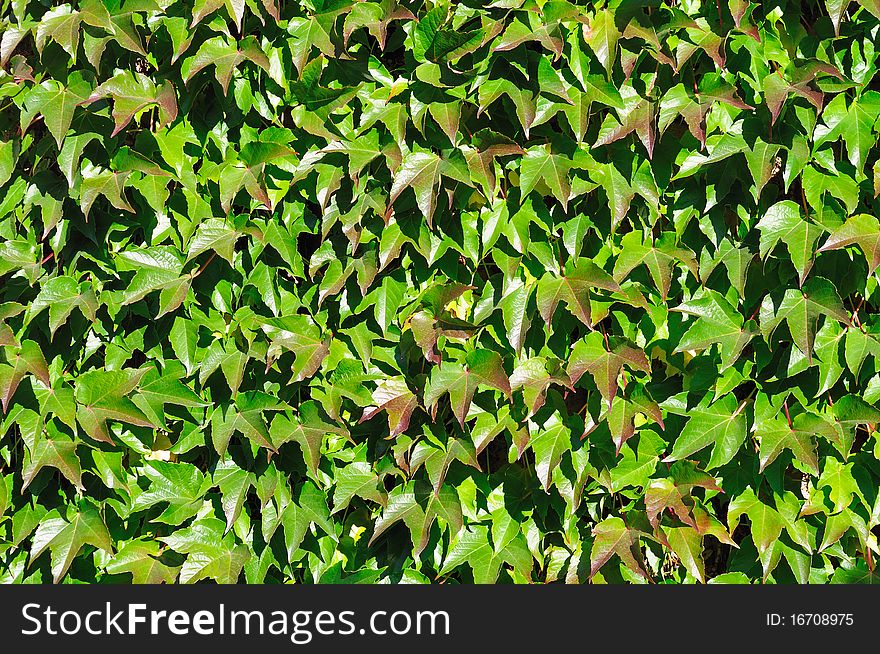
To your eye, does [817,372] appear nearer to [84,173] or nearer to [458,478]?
[458,478]

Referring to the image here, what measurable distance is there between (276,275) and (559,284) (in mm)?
779

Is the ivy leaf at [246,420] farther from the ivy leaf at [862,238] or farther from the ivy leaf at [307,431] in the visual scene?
the ivy leaf at [862,238]

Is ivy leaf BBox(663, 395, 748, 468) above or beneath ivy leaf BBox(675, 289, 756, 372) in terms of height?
beneath

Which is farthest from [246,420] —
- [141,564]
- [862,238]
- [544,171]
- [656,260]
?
[862,238]

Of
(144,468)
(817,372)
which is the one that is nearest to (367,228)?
(144,468)

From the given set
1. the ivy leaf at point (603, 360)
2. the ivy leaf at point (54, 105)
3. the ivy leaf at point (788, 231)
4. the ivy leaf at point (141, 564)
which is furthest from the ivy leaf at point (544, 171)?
the ivy leaf at point (141, 564)

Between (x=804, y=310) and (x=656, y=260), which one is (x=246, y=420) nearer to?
(x=656, y=260)

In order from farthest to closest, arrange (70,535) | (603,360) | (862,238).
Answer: (70,535)
(603,360)
(862,238)

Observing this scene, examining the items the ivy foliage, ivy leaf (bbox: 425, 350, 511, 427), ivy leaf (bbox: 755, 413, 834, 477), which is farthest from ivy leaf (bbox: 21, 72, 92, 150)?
ivy leaf (bbox: 755, 413, 834, 477)

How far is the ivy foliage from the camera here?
6.84 ft

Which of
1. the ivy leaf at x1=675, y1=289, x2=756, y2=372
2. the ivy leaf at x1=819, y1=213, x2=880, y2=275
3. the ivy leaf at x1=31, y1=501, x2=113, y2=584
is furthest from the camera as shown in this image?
the ivy leaf at x1=31, y1=501, x2=113, y2=584

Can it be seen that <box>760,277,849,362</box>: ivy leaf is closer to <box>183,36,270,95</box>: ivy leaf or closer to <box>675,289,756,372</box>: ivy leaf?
<box>675,289,756,372</box>: ivy leaf

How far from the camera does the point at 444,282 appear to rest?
2.21 metres

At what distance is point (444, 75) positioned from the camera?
2.11 metres
